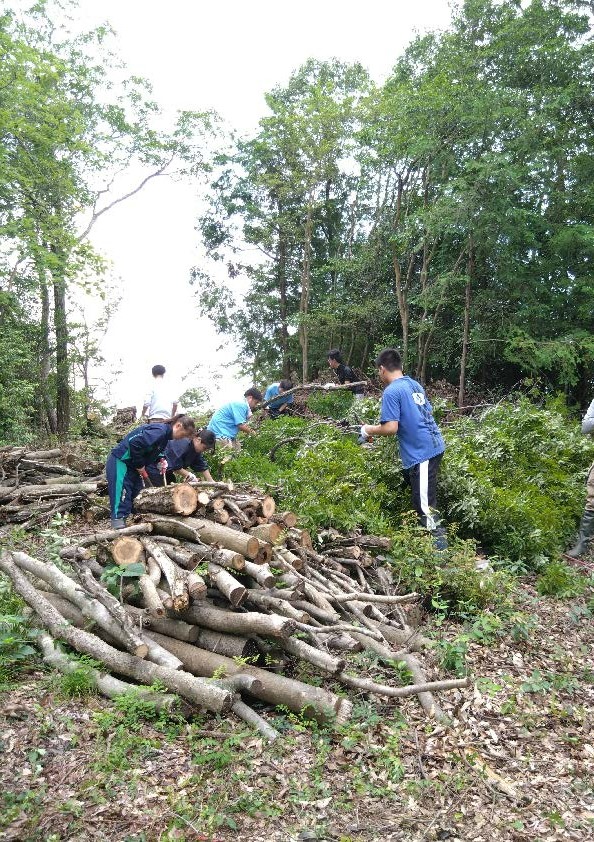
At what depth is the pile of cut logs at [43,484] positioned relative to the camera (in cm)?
784

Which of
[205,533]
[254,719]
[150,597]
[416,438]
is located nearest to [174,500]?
[205,533]

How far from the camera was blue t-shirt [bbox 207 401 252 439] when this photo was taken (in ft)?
30.5

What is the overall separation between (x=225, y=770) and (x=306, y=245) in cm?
1892

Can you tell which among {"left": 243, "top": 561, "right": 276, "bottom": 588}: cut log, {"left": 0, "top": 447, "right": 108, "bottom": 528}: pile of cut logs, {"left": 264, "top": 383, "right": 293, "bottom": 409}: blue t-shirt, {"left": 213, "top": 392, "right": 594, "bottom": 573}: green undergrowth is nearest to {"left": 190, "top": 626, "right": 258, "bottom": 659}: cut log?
{"left": 243, "top": 561, "right": 276, "bottom": 588}: cut log

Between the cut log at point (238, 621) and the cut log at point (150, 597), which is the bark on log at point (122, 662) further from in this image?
the cut log at point (150, 597)

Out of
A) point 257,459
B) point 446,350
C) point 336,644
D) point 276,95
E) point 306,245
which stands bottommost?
point 336,644

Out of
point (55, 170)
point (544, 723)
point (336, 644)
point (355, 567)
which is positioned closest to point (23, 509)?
point (355, 567)

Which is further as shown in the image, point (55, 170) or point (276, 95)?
point (276, 95)

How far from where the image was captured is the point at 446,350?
56.4 ft

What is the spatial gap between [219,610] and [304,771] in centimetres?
122

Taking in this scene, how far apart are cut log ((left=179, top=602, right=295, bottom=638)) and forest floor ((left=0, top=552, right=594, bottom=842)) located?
0.54 meters

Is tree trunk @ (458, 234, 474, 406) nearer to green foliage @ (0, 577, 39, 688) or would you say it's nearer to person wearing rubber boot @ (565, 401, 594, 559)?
person wearing rubber boot @ (565, 401, 594, 559)

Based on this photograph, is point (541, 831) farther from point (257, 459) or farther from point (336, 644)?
point (257, 459)

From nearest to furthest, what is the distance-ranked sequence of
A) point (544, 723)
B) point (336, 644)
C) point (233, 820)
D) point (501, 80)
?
point (233, 820)
point (544, 723)
point (336, 644)
point (501, 80)
